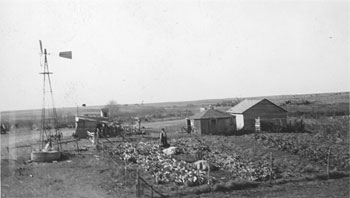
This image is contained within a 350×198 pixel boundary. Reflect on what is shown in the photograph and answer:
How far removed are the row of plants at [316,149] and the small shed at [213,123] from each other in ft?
18.5

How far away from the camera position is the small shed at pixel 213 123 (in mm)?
32062

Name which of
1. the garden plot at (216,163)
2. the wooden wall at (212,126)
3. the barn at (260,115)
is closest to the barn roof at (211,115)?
the wooden wall at (212,126)

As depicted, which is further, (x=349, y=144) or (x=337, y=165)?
(x=349, y=144)

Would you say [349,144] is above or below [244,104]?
below

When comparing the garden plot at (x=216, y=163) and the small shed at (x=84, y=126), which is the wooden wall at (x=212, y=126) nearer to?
the garden plot at (x=216, y=163)

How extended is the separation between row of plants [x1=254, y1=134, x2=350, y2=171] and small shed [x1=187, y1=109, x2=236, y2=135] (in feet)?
18.5

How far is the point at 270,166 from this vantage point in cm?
1706

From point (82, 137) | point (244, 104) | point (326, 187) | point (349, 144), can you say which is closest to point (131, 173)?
point (326, 187)

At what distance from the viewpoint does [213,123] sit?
32.3 m

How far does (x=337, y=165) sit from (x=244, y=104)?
16.8 m

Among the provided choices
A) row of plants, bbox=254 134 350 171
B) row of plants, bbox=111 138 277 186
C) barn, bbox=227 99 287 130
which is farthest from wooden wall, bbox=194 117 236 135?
row of plants, bbox=111 138 277 186

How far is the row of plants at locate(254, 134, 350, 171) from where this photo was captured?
18.5 meters

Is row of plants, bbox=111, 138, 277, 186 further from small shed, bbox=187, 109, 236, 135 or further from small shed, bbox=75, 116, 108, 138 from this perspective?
small shed, bbox=75, 116, 108, 138

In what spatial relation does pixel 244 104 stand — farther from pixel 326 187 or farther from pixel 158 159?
pixel 326 187
